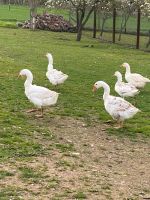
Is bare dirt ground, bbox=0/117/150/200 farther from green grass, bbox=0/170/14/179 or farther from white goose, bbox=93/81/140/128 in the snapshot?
white goose, bbox=93/81/140/128

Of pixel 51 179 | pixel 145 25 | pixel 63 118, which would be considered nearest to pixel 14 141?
pixel 51 179

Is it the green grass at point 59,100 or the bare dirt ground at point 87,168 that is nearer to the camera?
the bare dirt ground at point 87,168

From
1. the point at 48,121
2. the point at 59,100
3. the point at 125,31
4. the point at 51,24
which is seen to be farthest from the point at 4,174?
the point at 51,24

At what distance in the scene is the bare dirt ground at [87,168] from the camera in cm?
688

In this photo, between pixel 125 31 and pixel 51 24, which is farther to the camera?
pixel 51 24

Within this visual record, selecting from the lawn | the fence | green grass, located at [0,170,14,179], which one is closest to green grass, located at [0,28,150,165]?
the lawn

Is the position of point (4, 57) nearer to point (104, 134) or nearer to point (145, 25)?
point (104, 134)

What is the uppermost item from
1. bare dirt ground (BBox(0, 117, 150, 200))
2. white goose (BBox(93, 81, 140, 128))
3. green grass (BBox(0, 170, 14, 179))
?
white goose (BBox(93, 81, 140, 128))

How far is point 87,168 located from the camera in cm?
804

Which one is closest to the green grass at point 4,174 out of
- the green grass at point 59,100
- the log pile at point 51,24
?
the green grass at point 59,100

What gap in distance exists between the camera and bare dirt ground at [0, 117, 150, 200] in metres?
6.88

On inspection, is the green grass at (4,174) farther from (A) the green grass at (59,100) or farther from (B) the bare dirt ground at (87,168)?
(A) the green grass at (59,100)

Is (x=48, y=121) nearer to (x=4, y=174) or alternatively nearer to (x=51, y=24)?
(x=4, y=174)

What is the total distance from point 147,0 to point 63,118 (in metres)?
22.4
